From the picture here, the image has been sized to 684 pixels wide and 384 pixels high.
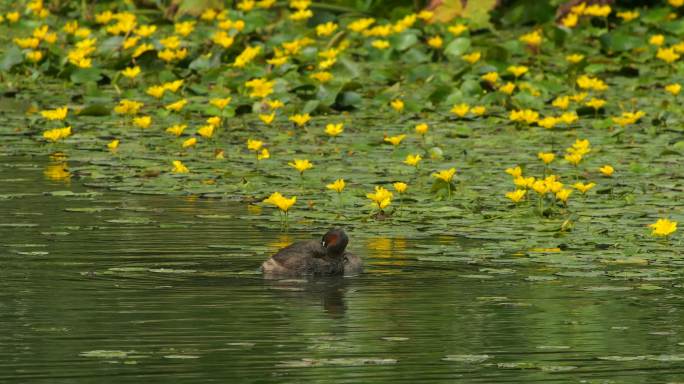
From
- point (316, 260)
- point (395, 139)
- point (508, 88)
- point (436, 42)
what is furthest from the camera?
point (436, 42)

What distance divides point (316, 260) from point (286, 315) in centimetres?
93

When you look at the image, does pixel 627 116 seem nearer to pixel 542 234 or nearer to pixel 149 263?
pixel 542 234

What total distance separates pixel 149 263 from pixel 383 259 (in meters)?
1.01

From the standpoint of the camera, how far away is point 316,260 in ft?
25.5

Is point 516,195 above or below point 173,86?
below

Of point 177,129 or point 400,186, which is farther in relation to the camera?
point 177,129

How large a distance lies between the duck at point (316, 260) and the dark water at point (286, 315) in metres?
0.05

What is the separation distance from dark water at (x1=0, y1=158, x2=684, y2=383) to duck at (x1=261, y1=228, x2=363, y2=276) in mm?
53

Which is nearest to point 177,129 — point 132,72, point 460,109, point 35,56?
point 460,109

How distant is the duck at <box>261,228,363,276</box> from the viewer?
7.64 metres

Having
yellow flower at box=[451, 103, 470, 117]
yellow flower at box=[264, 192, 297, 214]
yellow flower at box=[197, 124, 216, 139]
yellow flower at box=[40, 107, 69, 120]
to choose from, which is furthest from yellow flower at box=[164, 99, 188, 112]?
yellow flower at box=[264, 192, 297, 214]

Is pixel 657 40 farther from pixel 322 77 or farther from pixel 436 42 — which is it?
pixel 322 77

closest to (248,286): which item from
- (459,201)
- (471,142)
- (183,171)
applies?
(459,201)

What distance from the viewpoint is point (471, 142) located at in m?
11.5
